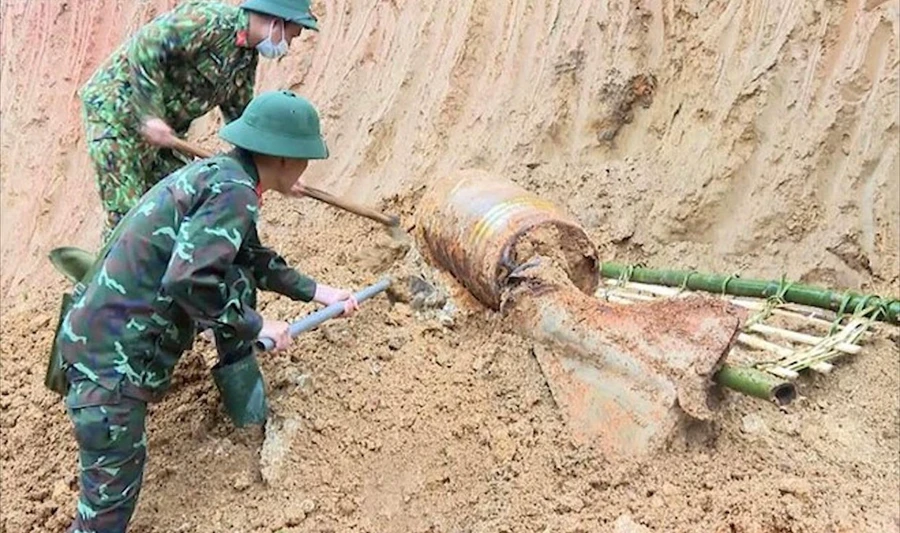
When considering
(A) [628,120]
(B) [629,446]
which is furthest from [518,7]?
(B) [629,446]

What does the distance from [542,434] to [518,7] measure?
9.70 feet

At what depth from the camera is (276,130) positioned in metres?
2.69

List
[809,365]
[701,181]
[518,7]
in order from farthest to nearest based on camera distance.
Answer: [518,7], [701,181], [809,365]

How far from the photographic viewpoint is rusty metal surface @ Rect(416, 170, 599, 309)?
11.7 ft

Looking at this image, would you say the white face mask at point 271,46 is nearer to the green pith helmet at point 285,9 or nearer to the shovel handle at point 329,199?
the green pith helmet at point 285,9

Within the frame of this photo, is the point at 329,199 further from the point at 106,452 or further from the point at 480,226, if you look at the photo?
the point at 106,452

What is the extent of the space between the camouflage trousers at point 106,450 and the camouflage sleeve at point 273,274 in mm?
142

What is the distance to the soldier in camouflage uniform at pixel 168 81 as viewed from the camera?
→ 3676mm

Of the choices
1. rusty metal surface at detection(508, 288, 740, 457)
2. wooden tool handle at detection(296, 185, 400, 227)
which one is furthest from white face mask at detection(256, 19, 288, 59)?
rusty metal surface at detection(508, 288, 740, 457)

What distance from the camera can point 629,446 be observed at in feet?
9.57

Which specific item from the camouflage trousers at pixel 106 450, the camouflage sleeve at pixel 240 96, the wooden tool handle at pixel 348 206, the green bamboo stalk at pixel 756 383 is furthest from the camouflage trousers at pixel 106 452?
the green bamboo stalk at pixel 756 383

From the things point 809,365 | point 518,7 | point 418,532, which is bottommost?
point 418,532

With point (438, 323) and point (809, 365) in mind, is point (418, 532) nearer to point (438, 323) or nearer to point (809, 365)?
point (438, 323)

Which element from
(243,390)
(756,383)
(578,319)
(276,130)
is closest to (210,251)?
(276,130)
